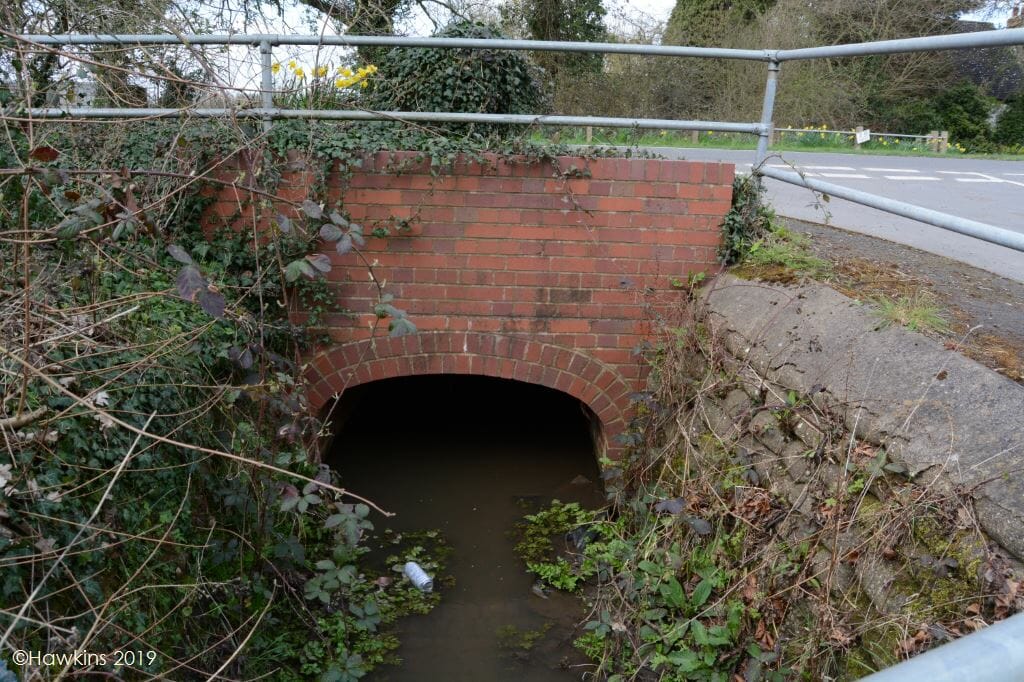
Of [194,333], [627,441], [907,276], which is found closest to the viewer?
[194,333]

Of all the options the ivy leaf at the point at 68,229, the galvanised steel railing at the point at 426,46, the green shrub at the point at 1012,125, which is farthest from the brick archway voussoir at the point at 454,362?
the green shrub at the point at 1012,125

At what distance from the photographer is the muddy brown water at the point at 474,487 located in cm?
421

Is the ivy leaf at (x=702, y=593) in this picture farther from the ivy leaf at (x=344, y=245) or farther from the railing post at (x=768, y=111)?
the railing post at (x=768, y=111)

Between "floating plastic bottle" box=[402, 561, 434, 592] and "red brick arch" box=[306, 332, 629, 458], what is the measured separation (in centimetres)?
118

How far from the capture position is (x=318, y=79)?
4781 mm

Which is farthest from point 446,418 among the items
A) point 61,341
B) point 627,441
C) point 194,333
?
point 61,341

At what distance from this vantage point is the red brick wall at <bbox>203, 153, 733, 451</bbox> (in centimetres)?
469

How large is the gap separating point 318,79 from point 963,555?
4.26 m

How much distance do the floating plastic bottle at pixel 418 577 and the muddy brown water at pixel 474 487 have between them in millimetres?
113

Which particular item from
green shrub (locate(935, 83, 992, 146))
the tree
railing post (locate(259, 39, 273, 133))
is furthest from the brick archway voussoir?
green shrub (locate(935, 83, 992, 146))

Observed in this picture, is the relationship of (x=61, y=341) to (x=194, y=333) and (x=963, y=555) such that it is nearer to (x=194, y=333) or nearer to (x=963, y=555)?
(x=194, y=333)

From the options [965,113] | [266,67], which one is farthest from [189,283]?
[965,113]

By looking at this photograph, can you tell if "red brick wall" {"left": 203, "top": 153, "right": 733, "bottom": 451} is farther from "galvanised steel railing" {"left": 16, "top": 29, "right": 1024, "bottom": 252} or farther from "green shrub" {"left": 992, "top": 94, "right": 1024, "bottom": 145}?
"green shrub" {"left": 992, "top": 94, "right": 1024, "bottom": 145}

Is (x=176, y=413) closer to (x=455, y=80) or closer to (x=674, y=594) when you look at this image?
(x=674, y=594)
